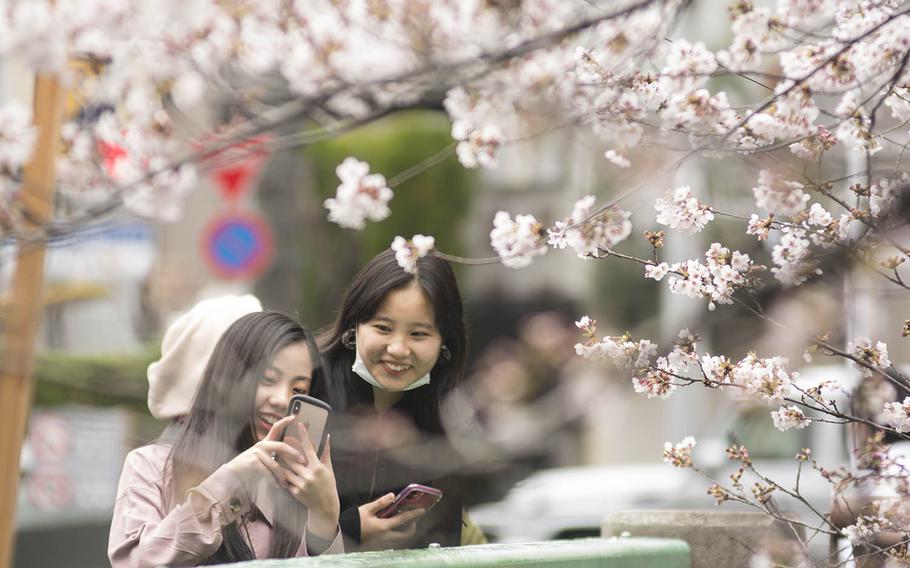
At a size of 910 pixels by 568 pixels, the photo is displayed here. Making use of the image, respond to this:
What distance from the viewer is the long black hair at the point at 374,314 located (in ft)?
11.0

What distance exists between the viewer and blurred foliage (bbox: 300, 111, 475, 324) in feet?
56.9

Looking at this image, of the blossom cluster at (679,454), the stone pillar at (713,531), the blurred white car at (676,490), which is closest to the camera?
the blossom cluster at (679,454)

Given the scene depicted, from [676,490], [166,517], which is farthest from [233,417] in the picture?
[676,490]

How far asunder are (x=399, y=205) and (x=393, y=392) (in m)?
14.2

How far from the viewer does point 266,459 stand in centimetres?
281

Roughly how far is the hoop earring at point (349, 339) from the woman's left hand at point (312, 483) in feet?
1.62

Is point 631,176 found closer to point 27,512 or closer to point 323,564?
point 323,564

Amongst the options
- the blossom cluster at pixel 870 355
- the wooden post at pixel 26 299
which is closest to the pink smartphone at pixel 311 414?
the wooden post at pixel 26 299

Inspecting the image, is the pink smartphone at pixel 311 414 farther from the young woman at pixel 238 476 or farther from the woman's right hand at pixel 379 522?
the woman's right hand at pixel 379 522

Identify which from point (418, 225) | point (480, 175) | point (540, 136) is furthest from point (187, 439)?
point (480, 175)

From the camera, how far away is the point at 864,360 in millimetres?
3365

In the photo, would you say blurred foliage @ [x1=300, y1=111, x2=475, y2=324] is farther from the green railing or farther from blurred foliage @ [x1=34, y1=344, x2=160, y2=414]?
the green railing

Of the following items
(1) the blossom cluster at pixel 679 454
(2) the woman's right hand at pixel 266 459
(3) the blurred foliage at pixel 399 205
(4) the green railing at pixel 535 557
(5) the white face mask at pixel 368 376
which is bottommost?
(4) the green railing at pixel 535 557

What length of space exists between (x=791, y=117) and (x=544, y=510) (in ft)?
17.2
